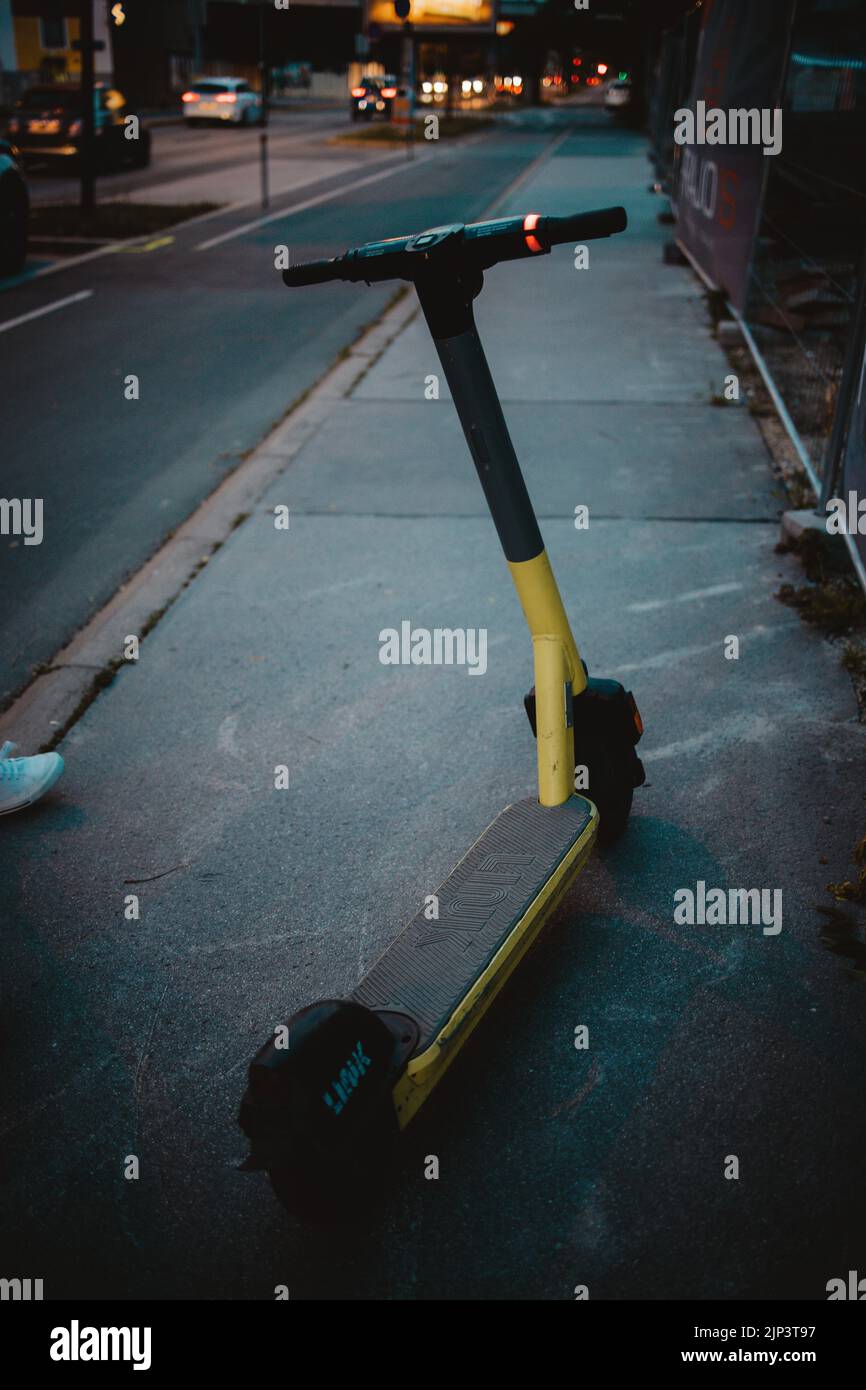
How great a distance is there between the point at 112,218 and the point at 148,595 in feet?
43.1

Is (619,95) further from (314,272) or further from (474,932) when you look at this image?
(474,932)

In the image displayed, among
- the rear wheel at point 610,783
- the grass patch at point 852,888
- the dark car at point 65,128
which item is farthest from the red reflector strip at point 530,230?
the dark car at point 65,128

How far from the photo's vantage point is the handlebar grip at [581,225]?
7.46 feet

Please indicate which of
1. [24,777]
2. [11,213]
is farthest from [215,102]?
[24,777]

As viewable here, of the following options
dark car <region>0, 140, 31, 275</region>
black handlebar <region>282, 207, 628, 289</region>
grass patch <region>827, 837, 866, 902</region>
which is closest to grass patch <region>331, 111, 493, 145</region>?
dark car <region>0, 140, 31, 275</region>

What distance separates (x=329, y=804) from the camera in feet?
11.4

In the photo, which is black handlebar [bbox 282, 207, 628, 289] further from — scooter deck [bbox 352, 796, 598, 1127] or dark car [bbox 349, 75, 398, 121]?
dark car [bbox 349, 75, 398, 121]

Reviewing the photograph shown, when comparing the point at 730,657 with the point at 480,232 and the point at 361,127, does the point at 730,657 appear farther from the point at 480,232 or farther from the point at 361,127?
the point at 361,127

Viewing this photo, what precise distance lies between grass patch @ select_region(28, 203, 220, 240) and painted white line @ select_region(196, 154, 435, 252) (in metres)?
1.10

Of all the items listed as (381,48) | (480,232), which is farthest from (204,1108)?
(381,48)

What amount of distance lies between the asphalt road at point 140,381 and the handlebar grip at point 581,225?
2.81 meters

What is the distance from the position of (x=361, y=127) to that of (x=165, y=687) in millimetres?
44672

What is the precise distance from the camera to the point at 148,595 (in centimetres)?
493

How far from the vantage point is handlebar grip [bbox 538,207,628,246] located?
227 cm
